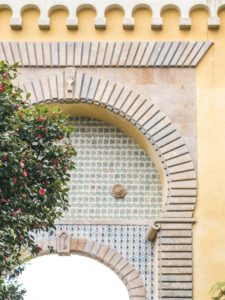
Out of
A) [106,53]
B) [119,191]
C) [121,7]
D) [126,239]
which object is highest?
[121,7]

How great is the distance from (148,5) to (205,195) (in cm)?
339

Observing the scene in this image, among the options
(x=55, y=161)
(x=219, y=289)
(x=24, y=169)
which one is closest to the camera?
(x=24, y=169)

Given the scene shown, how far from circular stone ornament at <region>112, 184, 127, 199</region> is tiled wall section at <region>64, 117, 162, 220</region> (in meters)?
0.06

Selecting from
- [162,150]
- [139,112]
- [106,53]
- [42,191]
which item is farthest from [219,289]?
[106,53]

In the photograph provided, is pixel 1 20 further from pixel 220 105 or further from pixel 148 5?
pixel 220 105

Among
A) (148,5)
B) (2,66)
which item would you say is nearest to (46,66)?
(148,5)

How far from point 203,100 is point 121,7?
2.12 metres

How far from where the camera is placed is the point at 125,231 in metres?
17.4

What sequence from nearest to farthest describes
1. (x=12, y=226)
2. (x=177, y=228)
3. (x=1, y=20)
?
1. (x=12, y=226)
2. (x=177, y=228)
3. (x=1, y=20)

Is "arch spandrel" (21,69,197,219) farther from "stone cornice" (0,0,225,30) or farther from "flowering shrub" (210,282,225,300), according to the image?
"flowering shrub" (210,282,225,300)

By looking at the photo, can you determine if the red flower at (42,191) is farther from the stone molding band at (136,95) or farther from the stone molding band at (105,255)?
the stone molding band at (105,255)

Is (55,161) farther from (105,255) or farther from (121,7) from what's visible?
(121,7)

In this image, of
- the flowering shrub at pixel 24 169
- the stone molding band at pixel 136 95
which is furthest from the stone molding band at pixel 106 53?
the flowering shrub at pixel 24 169

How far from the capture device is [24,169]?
478 inches
